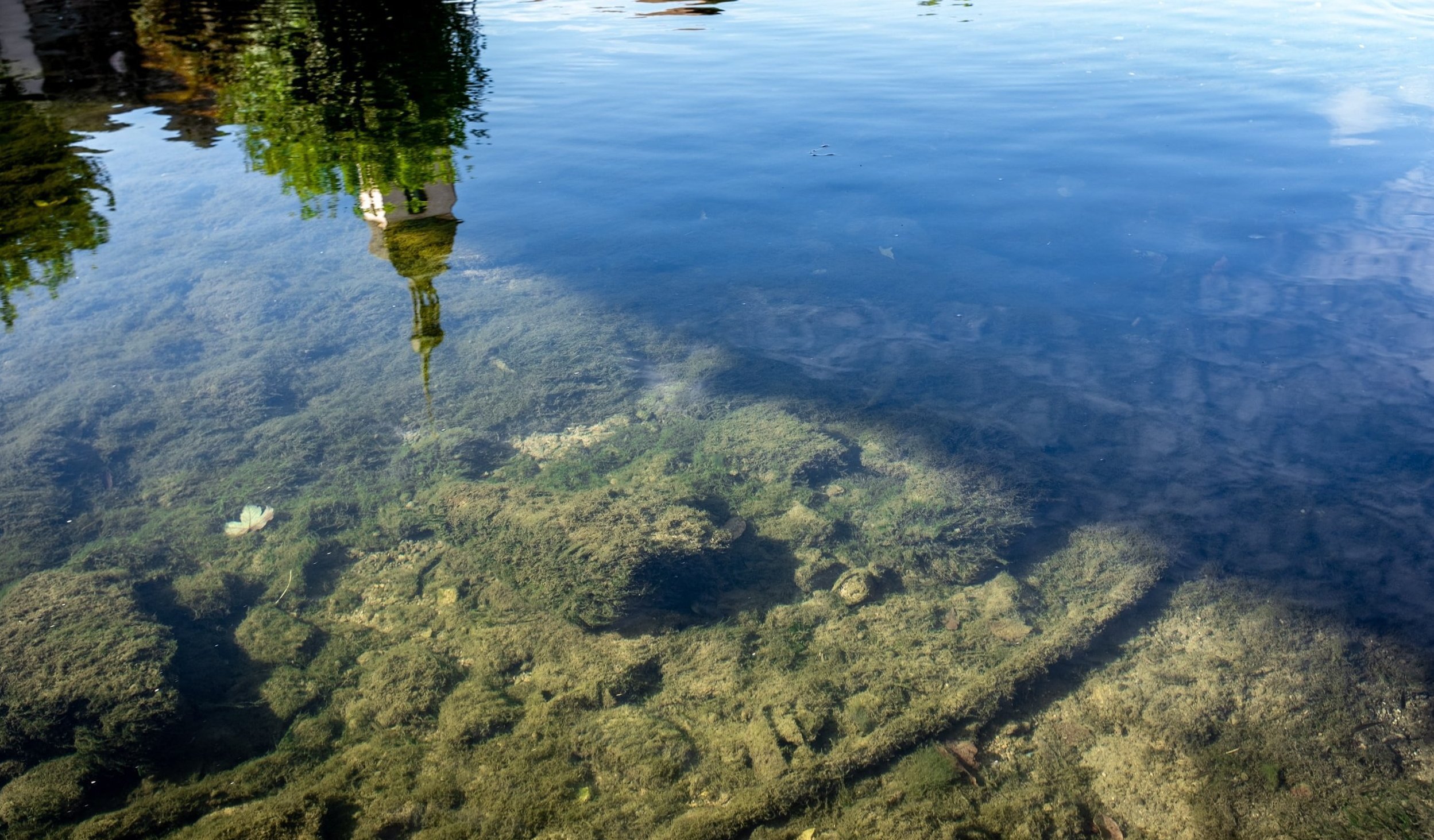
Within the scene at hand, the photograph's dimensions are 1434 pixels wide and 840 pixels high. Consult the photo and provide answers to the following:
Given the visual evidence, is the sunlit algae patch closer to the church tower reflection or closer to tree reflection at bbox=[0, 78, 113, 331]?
the church tower reflection

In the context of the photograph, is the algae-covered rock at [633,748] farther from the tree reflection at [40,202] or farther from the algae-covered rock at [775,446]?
the tree reflection at [40,202]

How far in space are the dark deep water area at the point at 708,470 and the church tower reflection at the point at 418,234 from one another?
0.03m

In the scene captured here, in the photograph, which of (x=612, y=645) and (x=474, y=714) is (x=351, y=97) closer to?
(x=612, y=645)

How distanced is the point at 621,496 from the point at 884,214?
2.98 m

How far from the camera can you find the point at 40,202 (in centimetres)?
516

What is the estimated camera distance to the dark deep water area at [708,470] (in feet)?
8.23

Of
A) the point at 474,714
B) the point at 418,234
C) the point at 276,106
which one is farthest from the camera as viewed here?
the point at 276,106

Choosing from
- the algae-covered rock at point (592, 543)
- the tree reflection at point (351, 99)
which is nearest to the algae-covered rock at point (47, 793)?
the algae-covered rock at point (592, 543)

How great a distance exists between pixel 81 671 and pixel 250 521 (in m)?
0.98

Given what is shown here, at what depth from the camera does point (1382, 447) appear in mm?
3469

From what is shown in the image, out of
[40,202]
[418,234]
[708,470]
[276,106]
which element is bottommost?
[708,470]

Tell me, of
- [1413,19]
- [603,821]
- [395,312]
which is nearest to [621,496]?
[603,821]

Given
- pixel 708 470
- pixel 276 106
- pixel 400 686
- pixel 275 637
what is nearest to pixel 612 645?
pixel 400 686

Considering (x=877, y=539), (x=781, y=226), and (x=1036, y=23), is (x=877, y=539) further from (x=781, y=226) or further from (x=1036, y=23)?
(x=1036, y=23)
